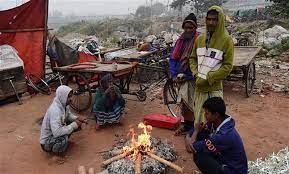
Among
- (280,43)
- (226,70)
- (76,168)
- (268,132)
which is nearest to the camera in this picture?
(226,70)

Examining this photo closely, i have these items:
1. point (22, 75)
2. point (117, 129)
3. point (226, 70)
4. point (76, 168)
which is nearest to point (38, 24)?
point (22, 75)

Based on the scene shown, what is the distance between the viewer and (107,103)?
241 inches

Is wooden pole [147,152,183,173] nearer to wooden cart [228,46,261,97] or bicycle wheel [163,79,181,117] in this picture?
bicycle wheel [163,79,181,117]

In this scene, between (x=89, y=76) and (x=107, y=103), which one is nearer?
(x=107, y=103)

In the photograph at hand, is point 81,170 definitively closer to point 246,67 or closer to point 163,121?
point 163,121

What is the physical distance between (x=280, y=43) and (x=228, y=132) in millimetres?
11402

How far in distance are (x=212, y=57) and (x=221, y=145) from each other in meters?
1.40

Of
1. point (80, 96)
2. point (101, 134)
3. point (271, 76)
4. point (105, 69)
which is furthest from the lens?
point (271, 76)

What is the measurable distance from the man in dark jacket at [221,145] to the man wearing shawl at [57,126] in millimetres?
2178

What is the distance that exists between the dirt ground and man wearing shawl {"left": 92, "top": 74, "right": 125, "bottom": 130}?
21cm

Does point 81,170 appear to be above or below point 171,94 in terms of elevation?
below

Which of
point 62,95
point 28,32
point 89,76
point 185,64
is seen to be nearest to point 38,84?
point 28,32

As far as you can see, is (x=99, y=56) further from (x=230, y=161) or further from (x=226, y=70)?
(x=230, y=161)

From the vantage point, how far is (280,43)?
1365 cm
